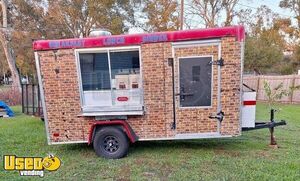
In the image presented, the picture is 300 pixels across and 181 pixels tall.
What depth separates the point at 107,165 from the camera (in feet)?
18.2

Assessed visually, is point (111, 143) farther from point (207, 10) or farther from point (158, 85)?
point (207, 10)

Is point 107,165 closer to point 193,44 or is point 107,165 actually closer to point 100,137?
point 100,137

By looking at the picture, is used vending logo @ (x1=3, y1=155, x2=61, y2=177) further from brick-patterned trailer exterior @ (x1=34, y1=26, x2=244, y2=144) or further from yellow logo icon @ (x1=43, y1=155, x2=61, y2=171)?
brick-patterned trailer exterior @ (x1=34, y1=26, x2=244, y2=144)

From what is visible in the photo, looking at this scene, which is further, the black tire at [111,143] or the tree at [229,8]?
the tree at [229,8]

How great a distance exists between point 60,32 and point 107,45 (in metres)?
21.8

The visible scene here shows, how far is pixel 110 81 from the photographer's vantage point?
5.90 metres

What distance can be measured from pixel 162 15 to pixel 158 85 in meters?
18.4

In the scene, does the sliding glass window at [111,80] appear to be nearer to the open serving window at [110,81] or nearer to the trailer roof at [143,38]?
the open serving window at [110,81]

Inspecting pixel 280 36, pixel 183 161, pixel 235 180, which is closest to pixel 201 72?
pixel 183 161

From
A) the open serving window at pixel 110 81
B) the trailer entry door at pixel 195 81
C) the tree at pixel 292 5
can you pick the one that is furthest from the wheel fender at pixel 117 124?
the tree at pixel 292 5

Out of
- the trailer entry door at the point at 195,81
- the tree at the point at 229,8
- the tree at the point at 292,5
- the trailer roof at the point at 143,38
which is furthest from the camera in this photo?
the tree at the point at 292,5

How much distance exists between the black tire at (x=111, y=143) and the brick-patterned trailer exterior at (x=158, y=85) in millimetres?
287

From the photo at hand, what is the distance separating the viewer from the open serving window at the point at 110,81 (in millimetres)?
5872

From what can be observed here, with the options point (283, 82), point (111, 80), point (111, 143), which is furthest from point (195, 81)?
point (283, 82)
